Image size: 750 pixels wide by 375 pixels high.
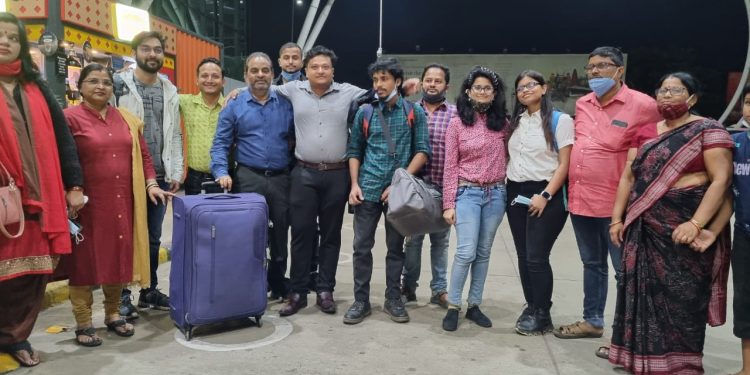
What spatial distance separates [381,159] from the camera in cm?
350

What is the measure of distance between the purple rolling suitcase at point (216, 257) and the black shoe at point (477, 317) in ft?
4.54

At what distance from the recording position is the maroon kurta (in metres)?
3.02

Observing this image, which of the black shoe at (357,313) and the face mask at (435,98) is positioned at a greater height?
the face mask at (435,98)

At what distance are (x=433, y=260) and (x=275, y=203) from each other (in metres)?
1.24

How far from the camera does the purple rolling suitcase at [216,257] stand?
Answer: 309 centimetres

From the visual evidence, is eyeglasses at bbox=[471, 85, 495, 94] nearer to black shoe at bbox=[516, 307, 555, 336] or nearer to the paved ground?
black shoe at bbox=[516, 307, 555, 336]

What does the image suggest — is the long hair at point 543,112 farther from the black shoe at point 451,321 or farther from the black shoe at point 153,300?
the black shoe at point 153,300

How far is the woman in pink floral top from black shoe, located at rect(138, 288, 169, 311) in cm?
194

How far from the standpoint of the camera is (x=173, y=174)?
369 cm

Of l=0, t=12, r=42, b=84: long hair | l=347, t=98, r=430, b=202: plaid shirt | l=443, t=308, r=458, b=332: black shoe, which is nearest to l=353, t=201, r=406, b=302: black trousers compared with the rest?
l=347, t=98, r=430, b=202: plaid shirt

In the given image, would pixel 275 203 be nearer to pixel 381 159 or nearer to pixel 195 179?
pixel 195 179

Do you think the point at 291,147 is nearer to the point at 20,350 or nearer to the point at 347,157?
the point at 347,157

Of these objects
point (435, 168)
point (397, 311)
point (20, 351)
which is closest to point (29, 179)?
point (20, 351)

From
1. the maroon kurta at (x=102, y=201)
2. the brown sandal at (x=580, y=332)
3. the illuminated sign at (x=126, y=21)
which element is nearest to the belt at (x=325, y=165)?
the maroon kurta at (x=102, y=201)
